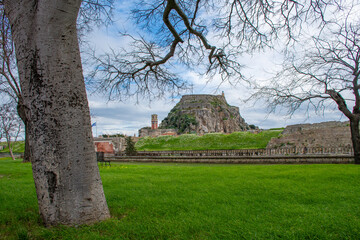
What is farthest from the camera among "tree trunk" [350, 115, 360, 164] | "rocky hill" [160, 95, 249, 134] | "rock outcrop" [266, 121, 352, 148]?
"rocky hill" [160, 95, 249, 134]

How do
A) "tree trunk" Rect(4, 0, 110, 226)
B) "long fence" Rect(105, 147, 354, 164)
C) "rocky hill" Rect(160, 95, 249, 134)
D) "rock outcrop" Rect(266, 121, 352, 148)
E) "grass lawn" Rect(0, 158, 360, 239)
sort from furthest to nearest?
"rocky hill" Rect(160, 95, 249, 134), "rock outcrop" Rect(266, 121, 352, 148), "long fence" Rect(105, 147, 354, 164), "tree trunk" Rect(4, 0, 110, 226), "grass lawn" Rect(0, 158, 360, 239)

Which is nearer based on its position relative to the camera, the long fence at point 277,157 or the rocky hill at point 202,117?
the long fence at point 277,157

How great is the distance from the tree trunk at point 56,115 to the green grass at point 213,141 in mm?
24623

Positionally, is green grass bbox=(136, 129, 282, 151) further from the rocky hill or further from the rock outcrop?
the rocky hill

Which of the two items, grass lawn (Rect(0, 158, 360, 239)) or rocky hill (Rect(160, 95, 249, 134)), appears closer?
grass lawn (Rect(0, 158, 360, 239))

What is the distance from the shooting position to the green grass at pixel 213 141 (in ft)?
90.0

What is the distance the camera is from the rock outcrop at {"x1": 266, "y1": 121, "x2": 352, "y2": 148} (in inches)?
810

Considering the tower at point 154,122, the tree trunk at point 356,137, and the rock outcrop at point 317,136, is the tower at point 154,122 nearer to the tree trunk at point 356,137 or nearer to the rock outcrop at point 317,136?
the rock outcrop at point 317,136

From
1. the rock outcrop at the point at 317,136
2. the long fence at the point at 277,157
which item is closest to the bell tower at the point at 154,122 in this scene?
the long fence at the point at 277,157

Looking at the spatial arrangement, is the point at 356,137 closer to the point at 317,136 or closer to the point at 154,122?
the point at 317,136

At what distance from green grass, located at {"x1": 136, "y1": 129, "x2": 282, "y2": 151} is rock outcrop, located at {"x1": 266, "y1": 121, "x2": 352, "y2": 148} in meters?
2.85

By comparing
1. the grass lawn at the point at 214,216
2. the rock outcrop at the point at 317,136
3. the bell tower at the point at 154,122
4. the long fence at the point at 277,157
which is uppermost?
the bell tower at the point at 154,122

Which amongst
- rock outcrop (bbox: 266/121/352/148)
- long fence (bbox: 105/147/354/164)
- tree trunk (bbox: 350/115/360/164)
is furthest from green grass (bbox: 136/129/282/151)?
tree trunk (bbox: 350/115/360/164)

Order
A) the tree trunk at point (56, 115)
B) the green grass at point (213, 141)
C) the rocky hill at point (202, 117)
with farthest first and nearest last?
1. the rocky hill at point (202, 117)
2. the green grass at point (213, 141)
3. the tree trunk at point (56, 115)
